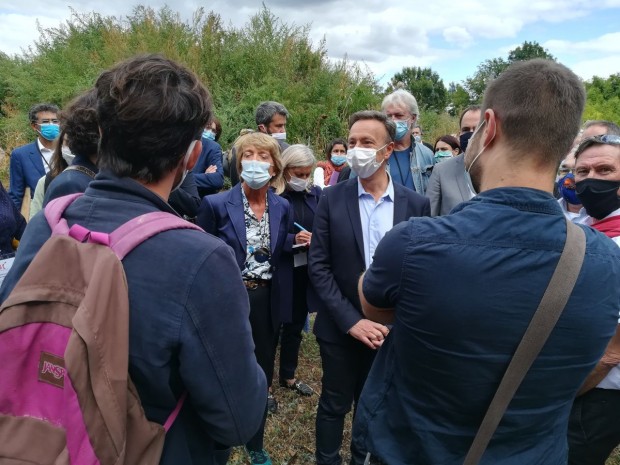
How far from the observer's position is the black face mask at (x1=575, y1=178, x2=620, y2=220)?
2139 millimetres

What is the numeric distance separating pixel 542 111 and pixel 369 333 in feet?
5.22

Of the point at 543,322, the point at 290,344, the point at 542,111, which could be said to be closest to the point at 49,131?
the point at 290,344

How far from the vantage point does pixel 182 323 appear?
1.07 m

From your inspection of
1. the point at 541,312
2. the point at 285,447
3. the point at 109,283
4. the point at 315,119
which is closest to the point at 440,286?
the point at 541,312

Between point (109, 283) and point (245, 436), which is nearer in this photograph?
point (109, 283)

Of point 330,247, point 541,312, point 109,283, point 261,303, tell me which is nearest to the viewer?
point 109,283

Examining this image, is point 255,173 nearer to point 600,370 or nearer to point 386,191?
point 386,191

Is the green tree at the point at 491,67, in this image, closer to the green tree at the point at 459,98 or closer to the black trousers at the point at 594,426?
the green tree at the point at 459,98

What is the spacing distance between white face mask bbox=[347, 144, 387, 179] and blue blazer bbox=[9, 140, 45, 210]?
390 centimetres

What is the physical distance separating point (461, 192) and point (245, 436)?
2.67 metres

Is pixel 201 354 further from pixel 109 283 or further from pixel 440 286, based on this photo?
pixel 440 286

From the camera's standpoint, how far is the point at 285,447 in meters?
3.26

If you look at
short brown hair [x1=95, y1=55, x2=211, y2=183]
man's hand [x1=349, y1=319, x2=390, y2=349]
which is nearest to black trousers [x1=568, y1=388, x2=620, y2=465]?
man's hand [x1=349, y1=319, x2=390, y2=349]

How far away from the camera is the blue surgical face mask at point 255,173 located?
311 cm
